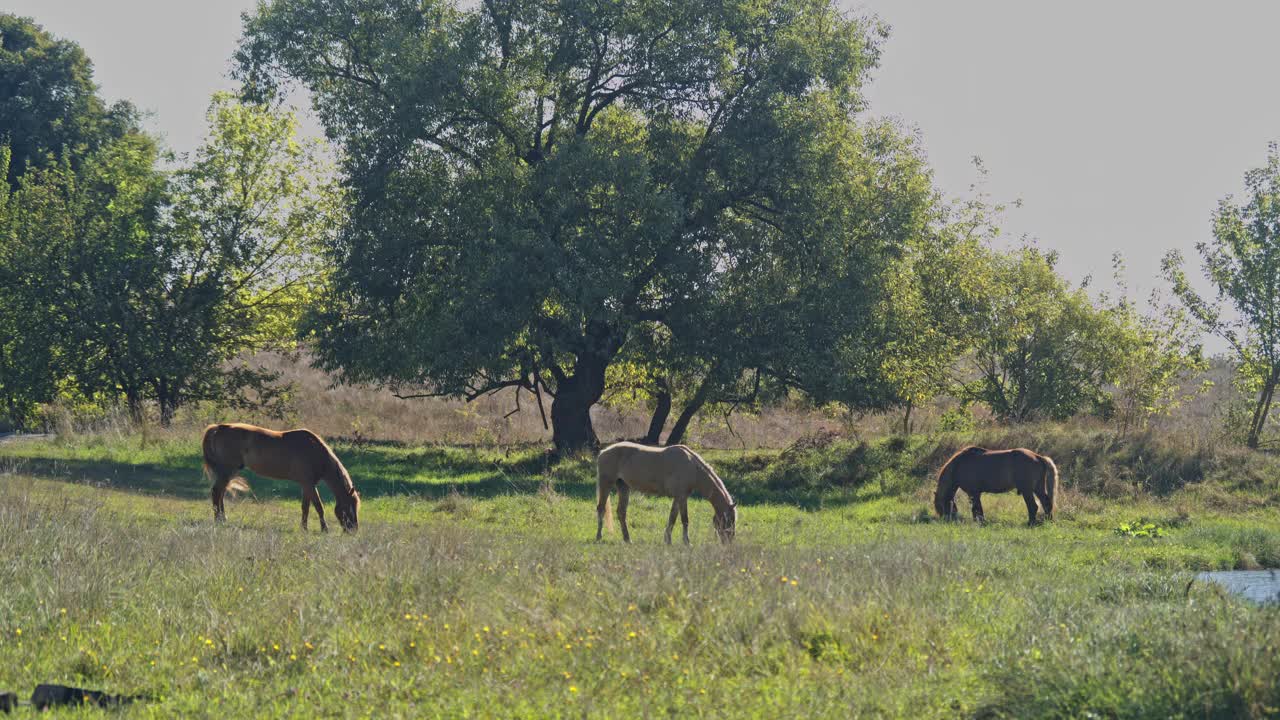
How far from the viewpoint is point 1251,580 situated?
15211 millimetres

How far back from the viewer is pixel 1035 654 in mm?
8219

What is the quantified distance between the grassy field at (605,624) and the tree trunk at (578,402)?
15.0 m

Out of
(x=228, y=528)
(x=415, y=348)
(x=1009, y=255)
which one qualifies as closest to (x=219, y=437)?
(x=228, y=528)

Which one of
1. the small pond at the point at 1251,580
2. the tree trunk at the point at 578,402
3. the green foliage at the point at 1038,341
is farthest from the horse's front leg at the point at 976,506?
the green foliage at the point at 1038,341

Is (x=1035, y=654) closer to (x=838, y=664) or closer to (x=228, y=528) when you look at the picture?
(x=838, y=664)

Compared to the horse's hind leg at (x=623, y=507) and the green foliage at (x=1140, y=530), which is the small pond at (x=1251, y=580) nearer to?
the green foliage at (x=1140, y=530)

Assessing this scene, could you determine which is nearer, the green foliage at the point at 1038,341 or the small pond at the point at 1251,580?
the small pond at the point at 1251,580

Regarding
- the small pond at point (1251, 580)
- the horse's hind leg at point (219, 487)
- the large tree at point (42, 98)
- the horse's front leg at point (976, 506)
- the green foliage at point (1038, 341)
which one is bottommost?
the small pond at point (1251, 580)

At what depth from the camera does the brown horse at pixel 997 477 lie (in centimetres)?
2184

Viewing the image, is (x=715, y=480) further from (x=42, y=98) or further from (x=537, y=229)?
(x=42, y=98)

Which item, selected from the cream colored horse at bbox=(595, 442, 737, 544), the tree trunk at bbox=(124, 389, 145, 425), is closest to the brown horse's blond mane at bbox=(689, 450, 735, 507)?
the cream colored horse at bbox=(595, 442, 737, 544)

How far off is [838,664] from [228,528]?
9.49m

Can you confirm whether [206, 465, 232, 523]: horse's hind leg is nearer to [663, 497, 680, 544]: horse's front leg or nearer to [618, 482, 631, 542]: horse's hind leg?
[618, 482, 631, 542]: horse's hind leg

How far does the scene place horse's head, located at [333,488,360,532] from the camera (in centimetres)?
1809
